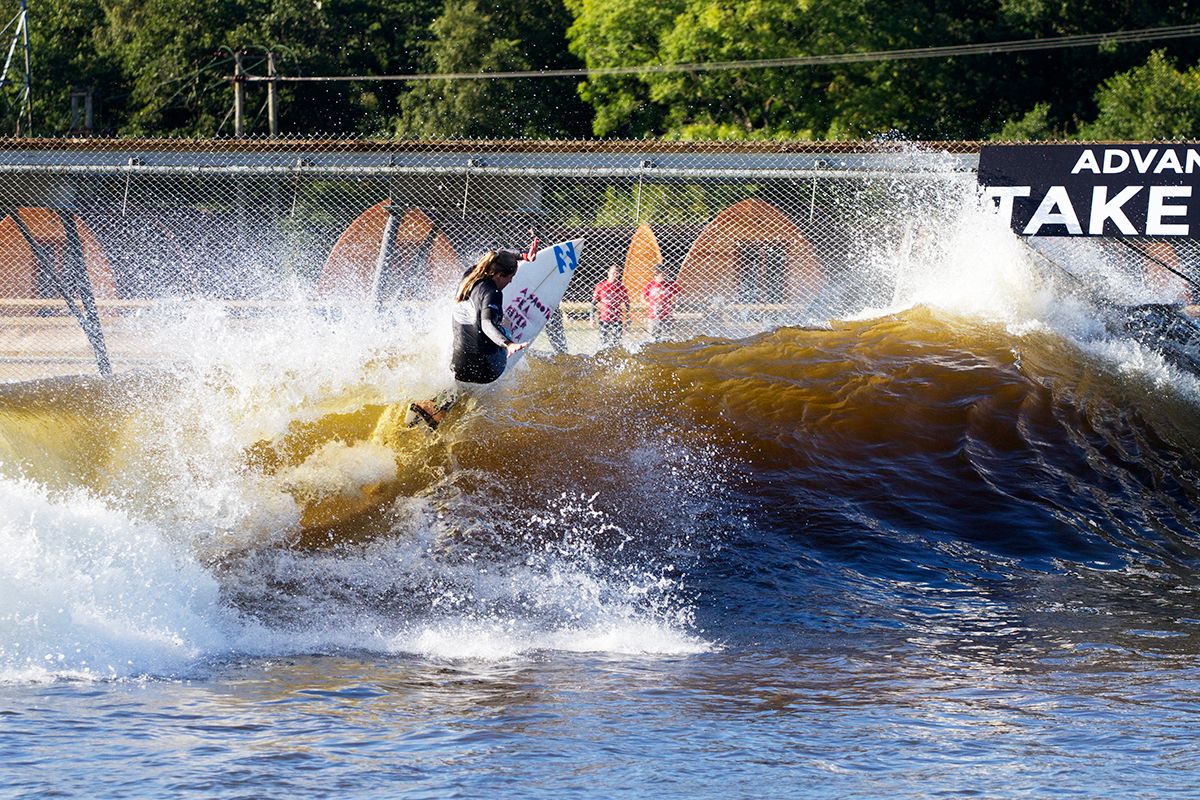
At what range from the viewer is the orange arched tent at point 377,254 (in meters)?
11.4

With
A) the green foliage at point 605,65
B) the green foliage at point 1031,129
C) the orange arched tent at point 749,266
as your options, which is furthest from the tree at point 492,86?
the orange arched tent at point 749,266

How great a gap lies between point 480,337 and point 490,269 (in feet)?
1.40

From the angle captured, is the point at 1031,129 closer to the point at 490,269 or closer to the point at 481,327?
the point at 490,269

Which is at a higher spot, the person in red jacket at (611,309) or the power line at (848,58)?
the power line at (848,58)

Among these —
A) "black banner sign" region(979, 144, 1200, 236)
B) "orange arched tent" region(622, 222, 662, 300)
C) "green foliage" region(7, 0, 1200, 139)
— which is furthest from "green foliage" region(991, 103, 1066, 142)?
"orange arched tent" region(622, 222, 662, 300)

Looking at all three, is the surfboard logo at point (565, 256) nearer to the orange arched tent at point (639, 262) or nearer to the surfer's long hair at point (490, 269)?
the surfer's long hair at point (490, 269)

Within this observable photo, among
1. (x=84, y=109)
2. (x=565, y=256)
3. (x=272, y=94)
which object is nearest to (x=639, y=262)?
(x=565, y=256)

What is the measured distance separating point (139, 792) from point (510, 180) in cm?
961

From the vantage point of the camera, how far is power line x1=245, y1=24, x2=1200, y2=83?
32750 mm

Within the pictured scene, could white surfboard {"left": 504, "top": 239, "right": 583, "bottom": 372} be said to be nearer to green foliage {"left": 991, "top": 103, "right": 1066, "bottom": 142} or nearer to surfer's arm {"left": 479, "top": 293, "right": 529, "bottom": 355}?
surfer's arm {"left": 479, "top": 293, "right": 529, "bottom": 355}

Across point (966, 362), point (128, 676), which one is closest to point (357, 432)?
point (128, 676)

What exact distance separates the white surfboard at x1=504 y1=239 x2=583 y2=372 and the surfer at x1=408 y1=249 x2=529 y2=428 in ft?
0.72

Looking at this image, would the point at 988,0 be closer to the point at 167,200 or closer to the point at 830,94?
the point at 830,94

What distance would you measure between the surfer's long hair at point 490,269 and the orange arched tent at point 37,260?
13.7ft
